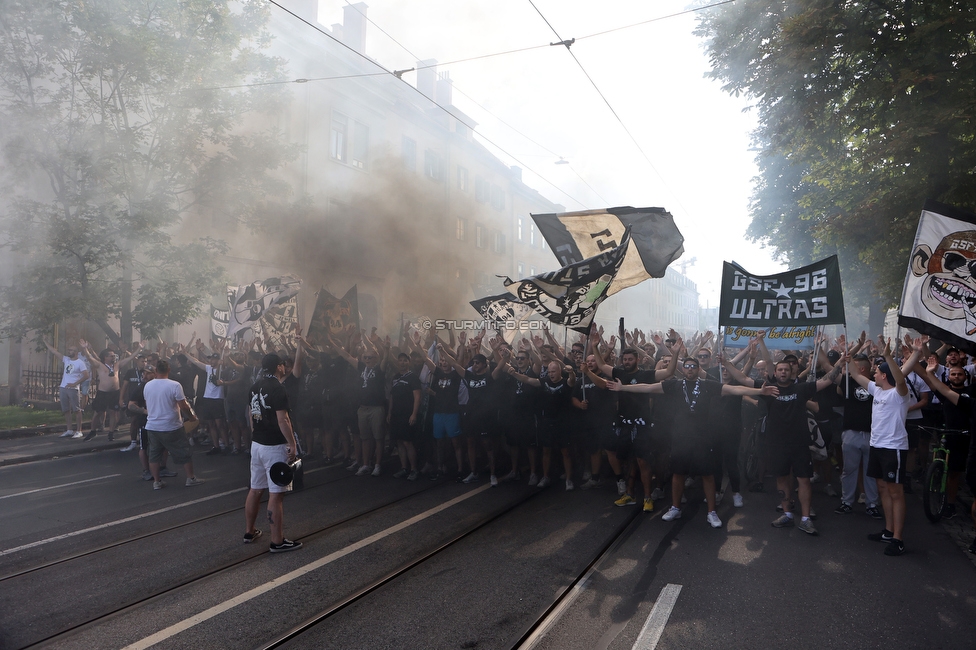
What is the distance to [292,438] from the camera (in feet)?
19.1

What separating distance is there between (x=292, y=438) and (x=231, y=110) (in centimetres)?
1236

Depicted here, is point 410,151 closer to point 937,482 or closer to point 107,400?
point 107,400

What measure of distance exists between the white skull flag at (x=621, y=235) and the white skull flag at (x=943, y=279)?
2.56 meters

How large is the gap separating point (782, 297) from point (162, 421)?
7.64 meters

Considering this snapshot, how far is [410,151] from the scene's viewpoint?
95.6ft

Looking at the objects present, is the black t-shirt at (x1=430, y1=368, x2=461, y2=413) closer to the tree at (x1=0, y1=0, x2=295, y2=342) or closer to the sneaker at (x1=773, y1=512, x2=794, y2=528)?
the sneaker at (x1=773, y1=512, x2=794, y2=528)

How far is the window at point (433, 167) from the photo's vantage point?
3072 centimetres

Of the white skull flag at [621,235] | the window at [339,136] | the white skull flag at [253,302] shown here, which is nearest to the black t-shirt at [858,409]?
the white skull flag at [621,235]

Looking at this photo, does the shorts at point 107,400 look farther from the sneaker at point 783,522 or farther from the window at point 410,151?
the window at point 410,151

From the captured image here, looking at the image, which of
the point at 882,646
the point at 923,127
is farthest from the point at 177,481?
the point at 923,127

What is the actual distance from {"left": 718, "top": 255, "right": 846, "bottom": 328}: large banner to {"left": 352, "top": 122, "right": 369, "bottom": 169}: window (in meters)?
19.7

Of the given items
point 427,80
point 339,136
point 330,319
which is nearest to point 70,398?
point 330,319

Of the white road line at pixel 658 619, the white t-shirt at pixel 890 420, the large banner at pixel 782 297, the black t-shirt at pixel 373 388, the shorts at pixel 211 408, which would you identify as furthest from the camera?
the shorts at pixel 211 408

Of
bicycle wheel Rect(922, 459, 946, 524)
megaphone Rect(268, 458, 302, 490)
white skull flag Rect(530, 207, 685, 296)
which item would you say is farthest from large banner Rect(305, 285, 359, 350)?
bicycle wheel Rect(922, 459, 946, 524)
